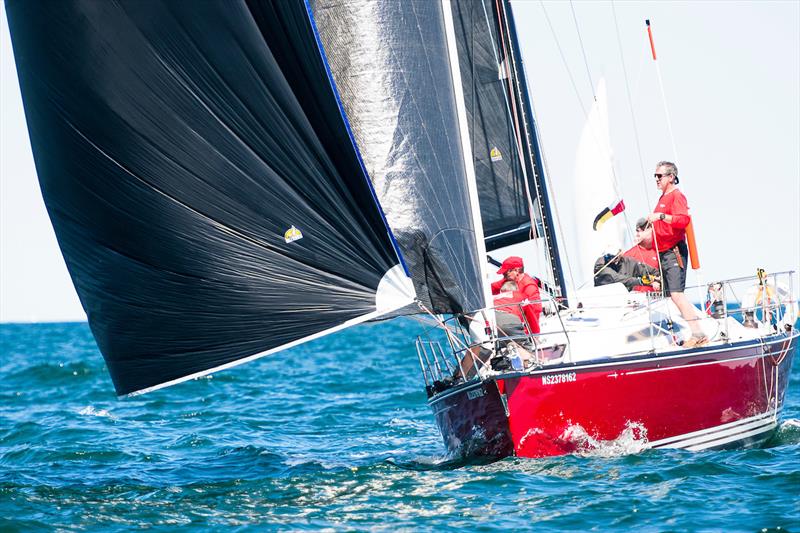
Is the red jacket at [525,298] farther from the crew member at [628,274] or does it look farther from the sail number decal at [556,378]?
the crew member at [628,274]

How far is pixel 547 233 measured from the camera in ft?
42.2

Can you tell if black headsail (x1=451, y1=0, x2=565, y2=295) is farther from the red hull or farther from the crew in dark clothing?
the red hull

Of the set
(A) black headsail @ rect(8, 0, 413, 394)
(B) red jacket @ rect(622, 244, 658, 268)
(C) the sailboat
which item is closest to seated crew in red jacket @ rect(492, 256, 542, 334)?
(C) the sailboat

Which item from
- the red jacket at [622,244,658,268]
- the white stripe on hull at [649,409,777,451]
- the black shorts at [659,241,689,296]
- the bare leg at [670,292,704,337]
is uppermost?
the red jacket at [622,244,658,268]

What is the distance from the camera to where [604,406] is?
9.46 metres

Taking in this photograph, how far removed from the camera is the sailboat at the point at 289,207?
27.6 feet

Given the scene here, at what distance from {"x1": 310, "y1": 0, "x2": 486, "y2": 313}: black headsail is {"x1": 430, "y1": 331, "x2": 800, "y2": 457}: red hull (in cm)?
104

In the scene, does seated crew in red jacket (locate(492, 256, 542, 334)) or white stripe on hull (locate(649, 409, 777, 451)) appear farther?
seated crew in red jacket (locate(492, 256, 542, 334))

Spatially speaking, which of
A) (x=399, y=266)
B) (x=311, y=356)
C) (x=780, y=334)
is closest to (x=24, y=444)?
(x=399, y=266)

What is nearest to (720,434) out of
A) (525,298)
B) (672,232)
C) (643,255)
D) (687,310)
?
(687,310)

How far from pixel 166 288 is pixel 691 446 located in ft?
Answer: 17.8

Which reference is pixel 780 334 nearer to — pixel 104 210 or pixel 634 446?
pixel 634 446

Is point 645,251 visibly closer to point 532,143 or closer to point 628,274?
point 628,274

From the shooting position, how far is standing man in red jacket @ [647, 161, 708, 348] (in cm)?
1074
